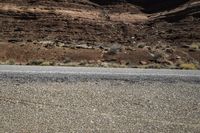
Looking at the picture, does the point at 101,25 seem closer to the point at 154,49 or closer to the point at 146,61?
the point at 154,49

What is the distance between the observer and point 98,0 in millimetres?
51406

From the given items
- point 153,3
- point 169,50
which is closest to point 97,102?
point 169,50

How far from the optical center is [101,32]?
39.6m

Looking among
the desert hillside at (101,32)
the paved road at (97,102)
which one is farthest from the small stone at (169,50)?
the paved road at (97,102)

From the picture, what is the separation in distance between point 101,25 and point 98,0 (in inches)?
420

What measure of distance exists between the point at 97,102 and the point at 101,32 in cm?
2719

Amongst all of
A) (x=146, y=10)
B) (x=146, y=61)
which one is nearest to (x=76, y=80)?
(x=146, y=61)

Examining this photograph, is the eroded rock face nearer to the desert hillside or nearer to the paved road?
the desert hillside

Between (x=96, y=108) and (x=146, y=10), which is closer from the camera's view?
(x=96, y=108)

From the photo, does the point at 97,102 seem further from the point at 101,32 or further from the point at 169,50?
the point at 101,32

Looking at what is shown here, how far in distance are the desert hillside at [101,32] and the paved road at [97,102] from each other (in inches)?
341

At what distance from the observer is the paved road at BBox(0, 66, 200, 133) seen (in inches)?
420

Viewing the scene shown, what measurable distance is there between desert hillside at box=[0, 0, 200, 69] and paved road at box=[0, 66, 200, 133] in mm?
8657

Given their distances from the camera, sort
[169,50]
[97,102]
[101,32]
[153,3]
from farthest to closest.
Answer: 1. [153,3]
2. [101,32]
3. [169,50]
4. [97,102]
